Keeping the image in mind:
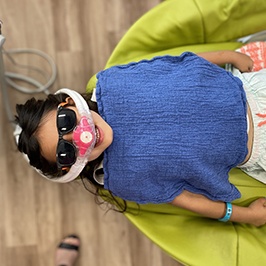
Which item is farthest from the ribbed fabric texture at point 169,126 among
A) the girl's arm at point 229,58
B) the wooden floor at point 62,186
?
the wooden floor at point 62,186

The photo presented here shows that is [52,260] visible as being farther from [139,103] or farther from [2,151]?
[139,103]

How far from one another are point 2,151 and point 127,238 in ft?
1.79

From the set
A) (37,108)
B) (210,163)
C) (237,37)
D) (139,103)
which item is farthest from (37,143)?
(237,37)

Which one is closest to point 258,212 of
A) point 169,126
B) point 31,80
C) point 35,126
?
point 169,126

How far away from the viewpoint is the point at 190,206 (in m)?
1.11

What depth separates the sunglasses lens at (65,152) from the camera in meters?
0.91

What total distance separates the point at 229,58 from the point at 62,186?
73 cm

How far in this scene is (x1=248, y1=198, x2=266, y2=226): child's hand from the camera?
1.17 metres

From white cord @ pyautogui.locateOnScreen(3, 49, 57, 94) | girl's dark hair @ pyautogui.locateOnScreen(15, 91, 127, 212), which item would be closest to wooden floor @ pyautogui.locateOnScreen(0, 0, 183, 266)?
white cord @ pyautogui.locateOnScreen(3, 49, 57, 94)

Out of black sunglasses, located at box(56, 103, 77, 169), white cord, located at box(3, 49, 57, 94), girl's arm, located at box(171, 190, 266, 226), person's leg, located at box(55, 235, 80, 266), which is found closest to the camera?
black sunglasses, located at box(56, 103, 77, 169)

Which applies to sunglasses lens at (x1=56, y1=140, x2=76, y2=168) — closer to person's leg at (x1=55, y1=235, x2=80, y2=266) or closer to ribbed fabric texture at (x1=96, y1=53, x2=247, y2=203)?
ribbed fabric texture at (x1=96, y1=53, x2=247, y2=203)

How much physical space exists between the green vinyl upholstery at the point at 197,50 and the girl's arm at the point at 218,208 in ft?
0.18

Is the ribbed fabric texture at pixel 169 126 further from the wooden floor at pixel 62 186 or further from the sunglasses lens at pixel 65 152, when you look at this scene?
the wooden floor at pixel 62 186

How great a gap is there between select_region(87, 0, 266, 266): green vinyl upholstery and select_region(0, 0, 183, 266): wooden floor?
283 millimetres
